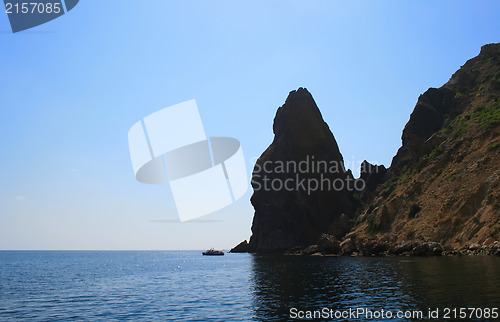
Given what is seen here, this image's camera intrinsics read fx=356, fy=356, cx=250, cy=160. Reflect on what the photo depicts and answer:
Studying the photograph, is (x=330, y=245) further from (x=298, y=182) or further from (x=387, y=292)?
(x=387, y=292)

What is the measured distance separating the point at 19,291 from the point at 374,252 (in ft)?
252

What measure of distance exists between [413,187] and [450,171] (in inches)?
460

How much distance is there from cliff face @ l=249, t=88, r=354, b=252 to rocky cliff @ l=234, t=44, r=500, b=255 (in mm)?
446

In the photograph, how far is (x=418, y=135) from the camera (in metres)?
135

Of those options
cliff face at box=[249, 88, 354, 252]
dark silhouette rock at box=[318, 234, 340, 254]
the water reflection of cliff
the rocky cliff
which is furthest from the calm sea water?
cliff face at box=[249, 88, 354, 252]

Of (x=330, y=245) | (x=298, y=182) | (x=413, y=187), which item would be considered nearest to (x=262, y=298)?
(x=330, y=245)

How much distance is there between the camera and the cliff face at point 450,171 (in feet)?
246

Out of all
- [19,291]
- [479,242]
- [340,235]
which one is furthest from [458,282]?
[340,235]

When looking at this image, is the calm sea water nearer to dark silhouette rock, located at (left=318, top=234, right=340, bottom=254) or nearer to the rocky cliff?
the rocky cliff

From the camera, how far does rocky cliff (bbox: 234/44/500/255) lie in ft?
252

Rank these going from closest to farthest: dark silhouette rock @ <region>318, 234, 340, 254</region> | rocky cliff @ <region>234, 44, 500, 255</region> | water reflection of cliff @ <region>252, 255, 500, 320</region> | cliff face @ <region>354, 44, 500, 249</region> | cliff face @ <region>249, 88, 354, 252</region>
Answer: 1. water reflection of cliff @ <region>252, 255, 500, 320</region>
2. cliff face @ <region>354, 44, 500, 249</region>
3. rocky cliff @ <region>234, 44, 500, 255</region>
4. dark silhouette rock @ <region>318, 234, 340, 254</region>
5. cliff face @ <region>249, 88, 354, 252</region>

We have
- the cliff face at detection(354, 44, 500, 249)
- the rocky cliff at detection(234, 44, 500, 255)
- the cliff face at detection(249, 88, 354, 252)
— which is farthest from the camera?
the cliff face at detection(249, 88, 354, 252)

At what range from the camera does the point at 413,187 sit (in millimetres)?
103000

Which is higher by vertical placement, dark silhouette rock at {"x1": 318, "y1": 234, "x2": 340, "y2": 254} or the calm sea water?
the calm sea water
